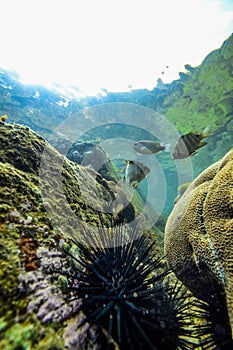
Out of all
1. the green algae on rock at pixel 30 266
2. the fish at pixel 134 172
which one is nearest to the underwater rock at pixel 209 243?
the fish at pixel 134 172

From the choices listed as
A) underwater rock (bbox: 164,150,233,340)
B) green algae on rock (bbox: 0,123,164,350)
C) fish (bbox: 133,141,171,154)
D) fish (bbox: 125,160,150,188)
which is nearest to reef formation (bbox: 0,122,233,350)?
green algae on rock (bbox: 0,123,164,350)

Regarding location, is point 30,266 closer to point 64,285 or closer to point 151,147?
point 64,285

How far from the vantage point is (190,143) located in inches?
145

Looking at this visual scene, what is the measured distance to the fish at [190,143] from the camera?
3.52 m

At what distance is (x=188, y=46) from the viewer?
428 inches

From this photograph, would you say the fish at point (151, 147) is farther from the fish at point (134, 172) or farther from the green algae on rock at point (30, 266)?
the green algae on rock at point (30, 266)

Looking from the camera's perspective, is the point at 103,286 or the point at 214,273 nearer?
the point at 103,286

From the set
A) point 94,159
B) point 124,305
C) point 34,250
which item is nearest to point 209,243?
point 124,305

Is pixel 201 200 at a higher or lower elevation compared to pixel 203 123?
lower

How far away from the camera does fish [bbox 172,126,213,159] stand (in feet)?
11.6

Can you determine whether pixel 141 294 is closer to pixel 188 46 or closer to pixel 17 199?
pixel 17 199

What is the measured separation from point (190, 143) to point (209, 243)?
1910mm

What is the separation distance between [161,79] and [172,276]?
12652mm

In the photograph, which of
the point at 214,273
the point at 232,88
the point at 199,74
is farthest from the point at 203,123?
the point at 214,273
